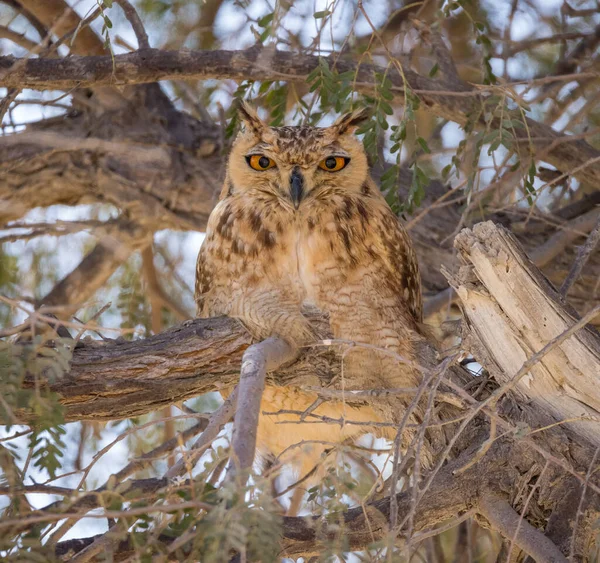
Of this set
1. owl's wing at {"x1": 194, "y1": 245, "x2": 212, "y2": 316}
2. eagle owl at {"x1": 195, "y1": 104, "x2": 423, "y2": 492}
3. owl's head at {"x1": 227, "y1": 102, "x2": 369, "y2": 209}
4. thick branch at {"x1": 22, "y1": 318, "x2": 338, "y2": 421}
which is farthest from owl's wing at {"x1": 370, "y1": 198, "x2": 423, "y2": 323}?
owl's wing at {"x1": 194, "y1": 245, "x2": 212, "y2": 316}

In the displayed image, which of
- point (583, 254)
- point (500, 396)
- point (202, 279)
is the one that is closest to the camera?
point (500, 396)

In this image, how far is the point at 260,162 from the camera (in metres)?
2.80

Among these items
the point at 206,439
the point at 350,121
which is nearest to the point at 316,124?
the point at 350,121

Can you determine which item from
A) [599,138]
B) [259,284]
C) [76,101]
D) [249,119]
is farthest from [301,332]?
[599,138]

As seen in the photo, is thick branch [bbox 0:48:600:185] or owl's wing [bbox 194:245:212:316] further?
owl's wing [bbox 194:245:212:316]

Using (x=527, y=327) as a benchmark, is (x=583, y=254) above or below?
above

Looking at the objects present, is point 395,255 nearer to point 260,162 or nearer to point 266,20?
point 260,162

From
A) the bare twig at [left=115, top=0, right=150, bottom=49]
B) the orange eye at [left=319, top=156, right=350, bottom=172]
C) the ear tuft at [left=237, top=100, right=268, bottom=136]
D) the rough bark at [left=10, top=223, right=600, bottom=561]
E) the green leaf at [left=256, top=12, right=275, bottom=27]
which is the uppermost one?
the bare twig at [left=115, top=0, right=150, bottom=49]

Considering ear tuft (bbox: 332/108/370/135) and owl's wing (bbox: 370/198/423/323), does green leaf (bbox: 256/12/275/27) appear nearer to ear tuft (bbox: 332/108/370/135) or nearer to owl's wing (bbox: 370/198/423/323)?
ear tuft (bbox: 332/108/370/135)

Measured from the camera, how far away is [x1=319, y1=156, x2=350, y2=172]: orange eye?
275cm

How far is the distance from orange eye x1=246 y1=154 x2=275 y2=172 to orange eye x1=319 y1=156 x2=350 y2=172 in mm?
178

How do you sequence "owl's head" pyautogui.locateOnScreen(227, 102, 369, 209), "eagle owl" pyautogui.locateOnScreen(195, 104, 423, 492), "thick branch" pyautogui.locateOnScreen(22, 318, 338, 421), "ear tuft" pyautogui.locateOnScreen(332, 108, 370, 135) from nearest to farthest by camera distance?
"thick branch" pyautogui.locateOnScreen(22, 318, 338, 421) → "eagle owl" pyautogui.locateOnScreen(195, 104, 423, 492) → "owl's head" pyautogui.locateOnScreen(227, 102, 369, 209) → "ear tuft" pyautogui.locateOnScreen(332, 108, 370, 135)

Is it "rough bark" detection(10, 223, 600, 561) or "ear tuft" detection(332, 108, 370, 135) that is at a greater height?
"ear tuft" detection(332, 108, 370, 135)

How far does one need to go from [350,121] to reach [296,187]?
44cm
